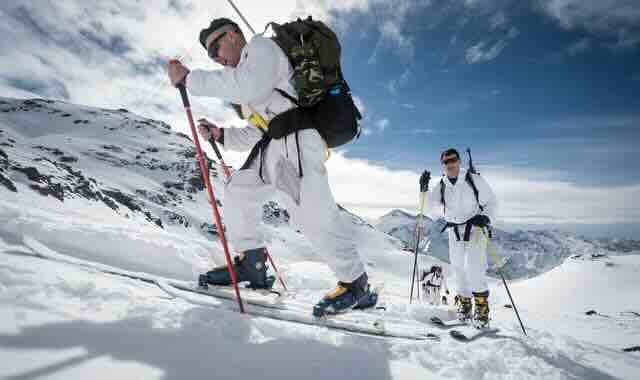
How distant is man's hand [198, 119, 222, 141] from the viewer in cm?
357

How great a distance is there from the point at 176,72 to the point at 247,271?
2181 millimetres

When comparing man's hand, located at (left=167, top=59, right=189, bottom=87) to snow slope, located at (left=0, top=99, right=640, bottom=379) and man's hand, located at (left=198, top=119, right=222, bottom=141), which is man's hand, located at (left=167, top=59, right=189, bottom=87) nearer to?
man's hand, located at (left=198, top=119, right=222, bottom=141)

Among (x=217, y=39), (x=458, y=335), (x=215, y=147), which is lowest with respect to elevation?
(x=458, y=335)

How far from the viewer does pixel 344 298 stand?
2811mm

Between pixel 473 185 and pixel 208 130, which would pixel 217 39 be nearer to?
pixel 208 130

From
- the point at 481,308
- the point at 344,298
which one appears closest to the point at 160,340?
the point at 344,298

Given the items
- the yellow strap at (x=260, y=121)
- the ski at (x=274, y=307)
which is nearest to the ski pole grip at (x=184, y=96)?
the yellow strap at (x=260, y=121)

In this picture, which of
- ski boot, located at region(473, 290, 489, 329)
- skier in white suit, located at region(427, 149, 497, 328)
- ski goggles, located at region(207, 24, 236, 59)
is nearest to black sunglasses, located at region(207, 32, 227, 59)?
ski goggles, located at region(207, 24, 236, 59)

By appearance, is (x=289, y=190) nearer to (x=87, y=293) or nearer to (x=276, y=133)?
(x=276, y=133)

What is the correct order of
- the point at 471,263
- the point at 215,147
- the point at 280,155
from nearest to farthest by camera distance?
the point at 280,155
the point at 215,147
the point at 471,263

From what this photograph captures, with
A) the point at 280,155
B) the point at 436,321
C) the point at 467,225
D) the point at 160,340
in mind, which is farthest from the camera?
the point at 467,225

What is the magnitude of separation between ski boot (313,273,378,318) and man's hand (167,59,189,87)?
243 cm

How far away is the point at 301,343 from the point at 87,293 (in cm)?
147

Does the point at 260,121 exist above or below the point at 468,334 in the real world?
above
